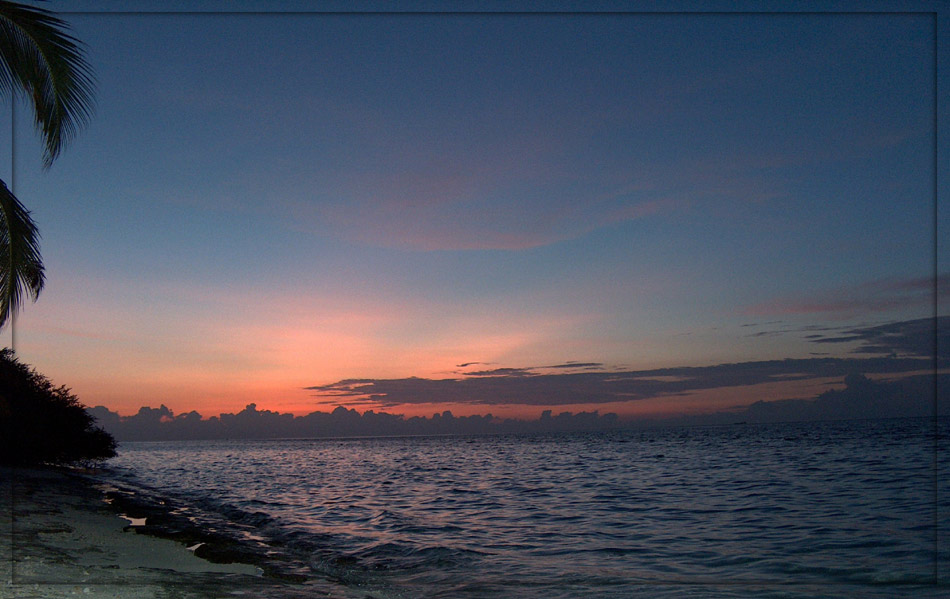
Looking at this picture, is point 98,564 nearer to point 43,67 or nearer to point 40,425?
point 43,67

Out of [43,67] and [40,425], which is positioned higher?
[43,67]

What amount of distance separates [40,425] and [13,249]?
29284mm

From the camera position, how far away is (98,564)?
9977 millimetres

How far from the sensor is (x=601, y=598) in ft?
31.6

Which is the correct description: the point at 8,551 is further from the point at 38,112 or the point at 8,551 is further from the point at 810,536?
the point at 810,536

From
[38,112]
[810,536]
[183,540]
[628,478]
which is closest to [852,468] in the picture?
[628,478]

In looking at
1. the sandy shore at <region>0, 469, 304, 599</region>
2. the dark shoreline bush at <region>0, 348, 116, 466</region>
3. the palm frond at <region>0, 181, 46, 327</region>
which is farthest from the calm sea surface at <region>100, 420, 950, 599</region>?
the dark shoreline bush at <region>0, 348, 116, 466</region>

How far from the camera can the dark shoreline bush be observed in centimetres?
3159

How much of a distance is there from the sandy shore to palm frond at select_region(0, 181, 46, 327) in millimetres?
4080

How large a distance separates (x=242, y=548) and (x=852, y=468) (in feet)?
98.8

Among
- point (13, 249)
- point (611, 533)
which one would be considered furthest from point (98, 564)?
point (611, 533)

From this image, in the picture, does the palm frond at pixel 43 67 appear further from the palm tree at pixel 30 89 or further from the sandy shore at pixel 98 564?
the sandy shore at pixel 98 564

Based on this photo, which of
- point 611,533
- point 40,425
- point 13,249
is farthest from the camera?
point 40,425

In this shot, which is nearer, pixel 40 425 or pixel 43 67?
pixel 43 67
